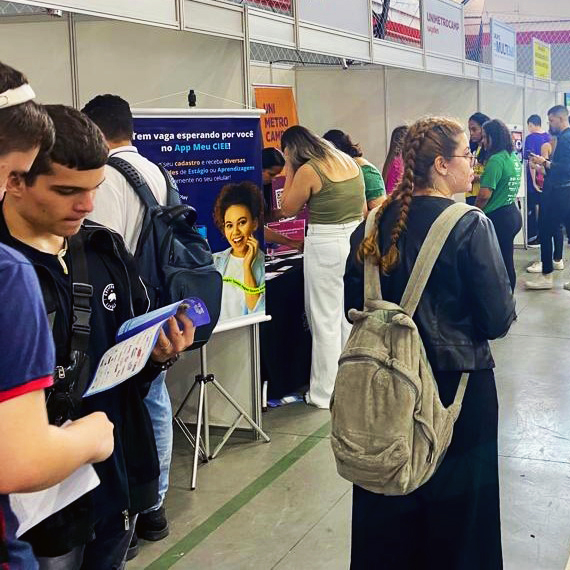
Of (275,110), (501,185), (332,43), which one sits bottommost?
(501,185)

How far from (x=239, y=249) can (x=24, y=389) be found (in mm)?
2641

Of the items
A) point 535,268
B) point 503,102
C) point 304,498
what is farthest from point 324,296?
point 503,102

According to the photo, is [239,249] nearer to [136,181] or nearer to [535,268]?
[136,181]

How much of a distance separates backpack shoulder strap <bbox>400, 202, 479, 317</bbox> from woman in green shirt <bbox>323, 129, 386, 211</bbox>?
9.34ft

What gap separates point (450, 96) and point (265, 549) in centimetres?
634

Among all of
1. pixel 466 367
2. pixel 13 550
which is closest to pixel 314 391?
pixel 466 367

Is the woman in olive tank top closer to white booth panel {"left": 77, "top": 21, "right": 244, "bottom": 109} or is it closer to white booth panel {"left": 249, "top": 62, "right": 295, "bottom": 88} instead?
white booth panel {"left": 77, "top": 21, "right": 244, "bottom": 109}

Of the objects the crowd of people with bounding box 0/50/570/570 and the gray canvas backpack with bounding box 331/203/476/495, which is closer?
the crowd of people with bounding box 0/50/570/570

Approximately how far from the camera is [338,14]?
480cm

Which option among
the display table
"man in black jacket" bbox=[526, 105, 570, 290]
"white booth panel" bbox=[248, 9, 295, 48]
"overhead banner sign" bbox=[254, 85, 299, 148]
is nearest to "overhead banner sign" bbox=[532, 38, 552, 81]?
"man in black jacket" bbox=[526, 105, 570, 290]

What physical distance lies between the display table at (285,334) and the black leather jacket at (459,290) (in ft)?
7.29

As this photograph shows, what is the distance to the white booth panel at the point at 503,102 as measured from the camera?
30.0 ft

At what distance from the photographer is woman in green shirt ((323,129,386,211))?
5.00 m

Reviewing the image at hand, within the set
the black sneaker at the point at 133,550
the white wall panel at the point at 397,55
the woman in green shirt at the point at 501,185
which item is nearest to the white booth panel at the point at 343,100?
the white wall panel at the point at 397,55
